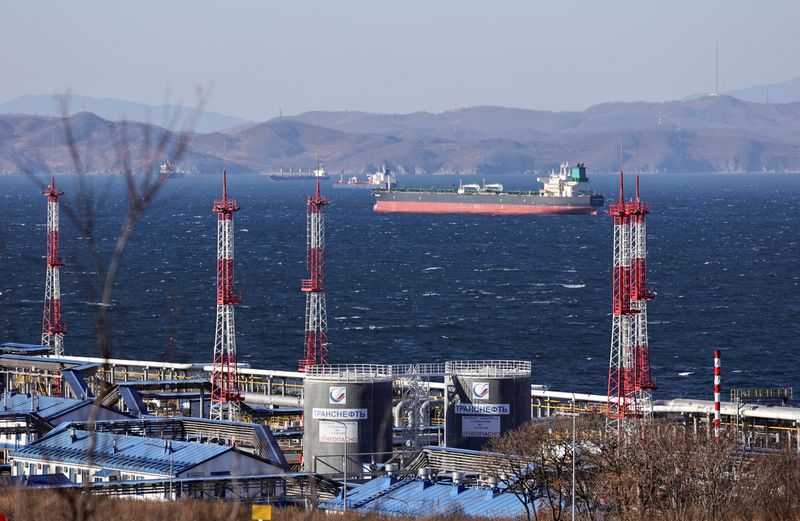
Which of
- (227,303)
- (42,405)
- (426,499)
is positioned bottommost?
(426,499)

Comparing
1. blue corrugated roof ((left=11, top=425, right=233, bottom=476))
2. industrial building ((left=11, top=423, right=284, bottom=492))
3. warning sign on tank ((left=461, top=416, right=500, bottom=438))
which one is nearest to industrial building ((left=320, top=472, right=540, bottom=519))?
industrial building ((left=11, top=423, right=284, bottom=492))

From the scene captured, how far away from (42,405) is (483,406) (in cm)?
1323

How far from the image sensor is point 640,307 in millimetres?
38250

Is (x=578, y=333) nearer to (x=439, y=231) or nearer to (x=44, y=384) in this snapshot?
(x=44, y=384)

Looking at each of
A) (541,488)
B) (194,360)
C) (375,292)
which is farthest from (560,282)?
(541,488)

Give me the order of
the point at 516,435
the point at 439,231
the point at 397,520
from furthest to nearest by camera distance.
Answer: the point at 439,231, the point at 516,435, the point at 397,520

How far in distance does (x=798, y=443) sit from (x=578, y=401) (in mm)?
11519

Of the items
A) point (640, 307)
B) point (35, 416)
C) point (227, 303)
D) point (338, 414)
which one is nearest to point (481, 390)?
point (338, 414)

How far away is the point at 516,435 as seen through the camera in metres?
35.3

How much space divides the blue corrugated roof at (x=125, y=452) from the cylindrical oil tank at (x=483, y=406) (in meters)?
8.96

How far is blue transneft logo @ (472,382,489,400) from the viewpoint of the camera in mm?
39656

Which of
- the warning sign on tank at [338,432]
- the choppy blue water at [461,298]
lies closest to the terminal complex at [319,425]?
the warning sign on tank at [338,432]

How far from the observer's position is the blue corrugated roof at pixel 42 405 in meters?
39.7

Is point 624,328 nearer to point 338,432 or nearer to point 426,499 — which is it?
point 338,432
